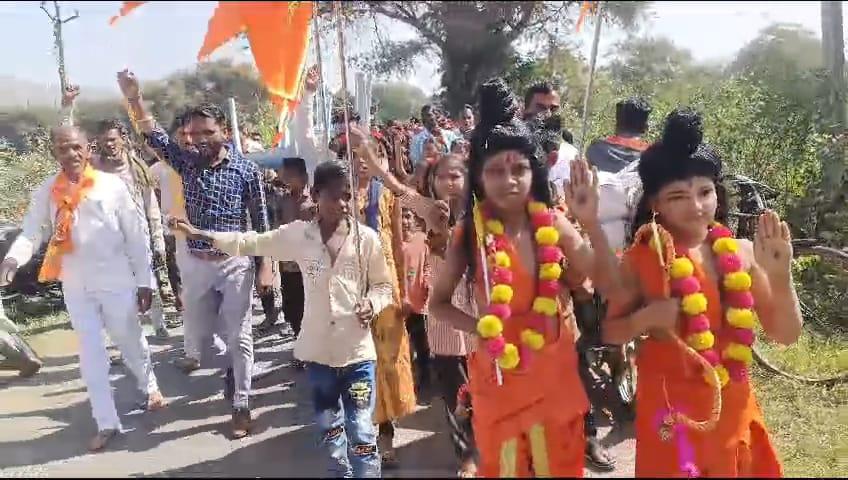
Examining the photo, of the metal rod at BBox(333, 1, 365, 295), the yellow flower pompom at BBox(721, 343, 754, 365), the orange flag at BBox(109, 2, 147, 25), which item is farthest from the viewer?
the metal rod at BBox(333, 1, 365, 295)

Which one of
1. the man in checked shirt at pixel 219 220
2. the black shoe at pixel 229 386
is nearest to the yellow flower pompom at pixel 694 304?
the man in checked shirt at pixel 219 220

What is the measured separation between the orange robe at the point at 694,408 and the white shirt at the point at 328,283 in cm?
111

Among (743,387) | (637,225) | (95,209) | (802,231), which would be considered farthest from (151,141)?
(802,231)

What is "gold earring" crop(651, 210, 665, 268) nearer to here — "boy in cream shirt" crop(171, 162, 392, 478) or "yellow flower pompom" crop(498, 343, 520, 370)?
"yellow flower pompom" crop(498, 343, 520, 370)

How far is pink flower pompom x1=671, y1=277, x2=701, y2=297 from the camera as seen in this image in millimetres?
2297

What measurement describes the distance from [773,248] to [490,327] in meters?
1.00

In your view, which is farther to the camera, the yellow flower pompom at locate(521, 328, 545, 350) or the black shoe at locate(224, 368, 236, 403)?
the black shoe at locate(224, 368, 236, 403)

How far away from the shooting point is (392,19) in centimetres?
293

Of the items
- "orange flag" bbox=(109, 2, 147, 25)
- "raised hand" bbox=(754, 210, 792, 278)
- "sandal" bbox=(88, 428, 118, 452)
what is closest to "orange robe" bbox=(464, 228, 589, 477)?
"raised hand" bbox=(754, 210, 792, 278)

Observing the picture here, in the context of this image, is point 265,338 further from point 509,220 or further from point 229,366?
point 509,220

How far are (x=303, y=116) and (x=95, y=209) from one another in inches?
41.9

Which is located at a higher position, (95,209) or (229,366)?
(95,209)

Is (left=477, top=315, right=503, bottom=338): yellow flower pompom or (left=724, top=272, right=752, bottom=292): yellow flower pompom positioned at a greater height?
(left=724, top=272, right=752, bottom=292): yellow flower pompom

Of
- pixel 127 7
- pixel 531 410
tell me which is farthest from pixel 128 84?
pixel 531 410
